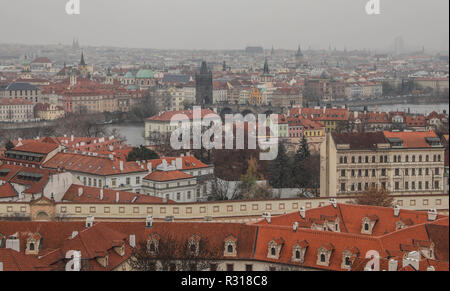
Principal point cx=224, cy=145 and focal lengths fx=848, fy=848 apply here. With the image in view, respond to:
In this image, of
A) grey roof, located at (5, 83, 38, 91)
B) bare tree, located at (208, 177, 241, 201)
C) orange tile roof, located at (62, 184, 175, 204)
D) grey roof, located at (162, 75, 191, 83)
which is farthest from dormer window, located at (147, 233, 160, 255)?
grey roof, located at (162, 75, 191, 83)

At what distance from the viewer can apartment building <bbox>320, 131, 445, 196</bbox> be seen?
886 cm

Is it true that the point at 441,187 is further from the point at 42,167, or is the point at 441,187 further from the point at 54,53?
the point at 54,53

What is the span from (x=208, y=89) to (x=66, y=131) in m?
11.6

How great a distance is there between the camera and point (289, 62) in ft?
129

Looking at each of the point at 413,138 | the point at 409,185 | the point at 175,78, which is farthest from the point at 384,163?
the point at 175,78

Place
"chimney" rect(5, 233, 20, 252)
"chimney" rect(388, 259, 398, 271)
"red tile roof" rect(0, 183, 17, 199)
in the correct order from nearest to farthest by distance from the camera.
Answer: "chimney" rect(388, 259, 398, 271) < "chimney" rect(5, 233, 20, 252) < "red tile roof" rect(0, 183, 17, 199)

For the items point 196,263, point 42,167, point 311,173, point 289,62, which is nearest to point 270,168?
point 311,173

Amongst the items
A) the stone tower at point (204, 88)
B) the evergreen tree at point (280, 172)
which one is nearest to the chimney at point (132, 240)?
the evergreen tree at point (280, 172)

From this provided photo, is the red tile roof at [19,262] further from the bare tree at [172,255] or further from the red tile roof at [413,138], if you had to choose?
the red tile roof at [413,138]

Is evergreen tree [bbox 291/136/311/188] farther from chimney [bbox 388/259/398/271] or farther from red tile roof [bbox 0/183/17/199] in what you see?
chimney [bbox 388/259/398/271]

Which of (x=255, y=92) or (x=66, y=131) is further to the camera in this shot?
(x=255, y=92)

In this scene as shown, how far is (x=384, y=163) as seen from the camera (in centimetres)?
912

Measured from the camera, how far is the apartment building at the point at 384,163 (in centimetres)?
886

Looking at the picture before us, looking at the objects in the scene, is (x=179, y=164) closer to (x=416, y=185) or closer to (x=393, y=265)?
(x=416, y=185)
